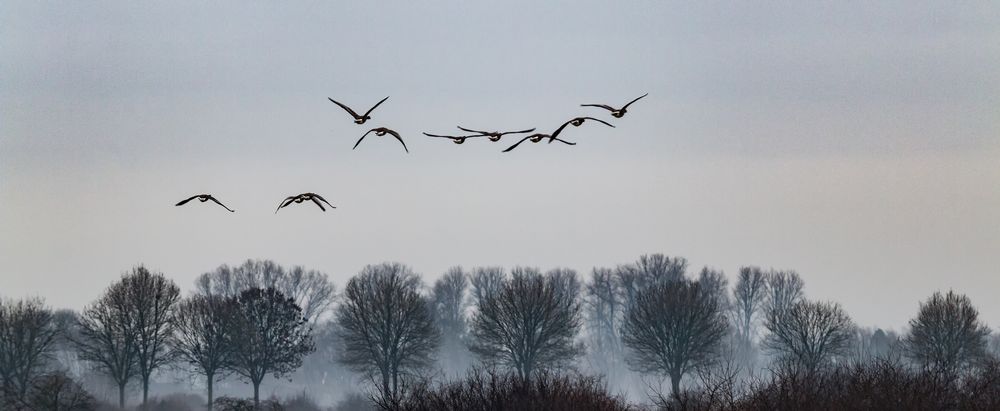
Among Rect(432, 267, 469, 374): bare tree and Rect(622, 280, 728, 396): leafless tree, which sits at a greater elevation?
Rect(432, 267, 469, 374): bare tree

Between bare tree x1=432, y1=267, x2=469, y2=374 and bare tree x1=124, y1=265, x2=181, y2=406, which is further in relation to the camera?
bare tree x1=432, y1=267, x2=469, y2=374

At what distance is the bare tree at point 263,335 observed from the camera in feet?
299

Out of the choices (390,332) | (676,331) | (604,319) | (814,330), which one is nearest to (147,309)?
(390,332)

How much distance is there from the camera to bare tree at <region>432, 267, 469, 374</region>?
486ft

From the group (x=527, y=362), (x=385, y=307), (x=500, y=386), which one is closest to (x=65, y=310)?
(x=385, y=307)

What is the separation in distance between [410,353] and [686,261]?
6246 cm

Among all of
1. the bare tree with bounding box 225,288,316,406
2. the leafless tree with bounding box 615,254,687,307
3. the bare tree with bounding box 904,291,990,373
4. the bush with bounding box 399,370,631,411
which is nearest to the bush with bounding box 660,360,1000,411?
the bush with bounding box 399,370,631,411

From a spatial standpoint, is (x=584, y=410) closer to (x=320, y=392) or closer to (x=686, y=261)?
(x=686, y=261)

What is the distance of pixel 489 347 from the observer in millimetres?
89938

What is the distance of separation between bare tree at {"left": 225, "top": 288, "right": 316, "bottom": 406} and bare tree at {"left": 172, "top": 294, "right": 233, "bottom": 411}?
1.65ft

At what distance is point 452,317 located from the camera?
154 metres

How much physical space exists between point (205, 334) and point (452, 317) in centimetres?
6358

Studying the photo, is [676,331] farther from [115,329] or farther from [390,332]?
[115,329]

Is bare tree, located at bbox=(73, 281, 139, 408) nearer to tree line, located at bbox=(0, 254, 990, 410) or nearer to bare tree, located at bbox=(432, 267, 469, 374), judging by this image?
tree line, located at bbox=(0, 254, 990, 410)
